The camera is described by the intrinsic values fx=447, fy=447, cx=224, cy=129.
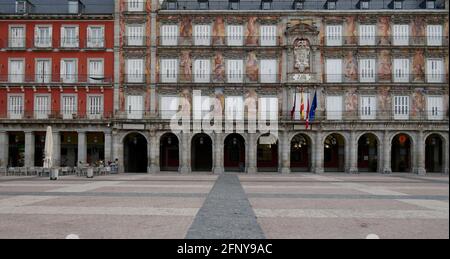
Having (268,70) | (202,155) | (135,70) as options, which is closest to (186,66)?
(135,70)

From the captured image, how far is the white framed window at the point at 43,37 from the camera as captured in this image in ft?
142

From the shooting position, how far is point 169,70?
42.9 meters

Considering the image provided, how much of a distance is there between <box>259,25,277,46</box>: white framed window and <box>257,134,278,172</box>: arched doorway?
10018 millimetres

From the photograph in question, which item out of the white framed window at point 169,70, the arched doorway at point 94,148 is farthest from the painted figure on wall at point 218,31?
the arched doorway at point 94,148

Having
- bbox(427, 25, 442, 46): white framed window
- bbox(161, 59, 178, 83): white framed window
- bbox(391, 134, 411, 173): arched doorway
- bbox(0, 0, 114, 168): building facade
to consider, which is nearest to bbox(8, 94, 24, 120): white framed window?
bbox(0, 0, 114, 168): building facade

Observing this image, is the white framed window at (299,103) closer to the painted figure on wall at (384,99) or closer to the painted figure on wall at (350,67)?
the painted figure on wall at (350,67)

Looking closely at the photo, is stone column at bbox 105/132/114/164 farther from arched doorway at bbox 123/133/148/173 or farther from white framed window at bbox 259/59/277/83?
white framed window at bbox 259/59/277/83

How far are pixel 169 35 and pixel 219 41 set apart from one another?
485 centimetres

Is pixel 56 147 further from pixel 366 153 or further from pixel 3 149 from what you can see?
pixel 366 153

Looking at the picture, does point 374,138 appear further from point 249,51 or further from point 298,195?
point 298,195

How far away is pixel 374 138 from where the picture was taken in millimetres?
45969

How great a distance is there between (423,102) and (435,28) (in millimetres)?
7125
